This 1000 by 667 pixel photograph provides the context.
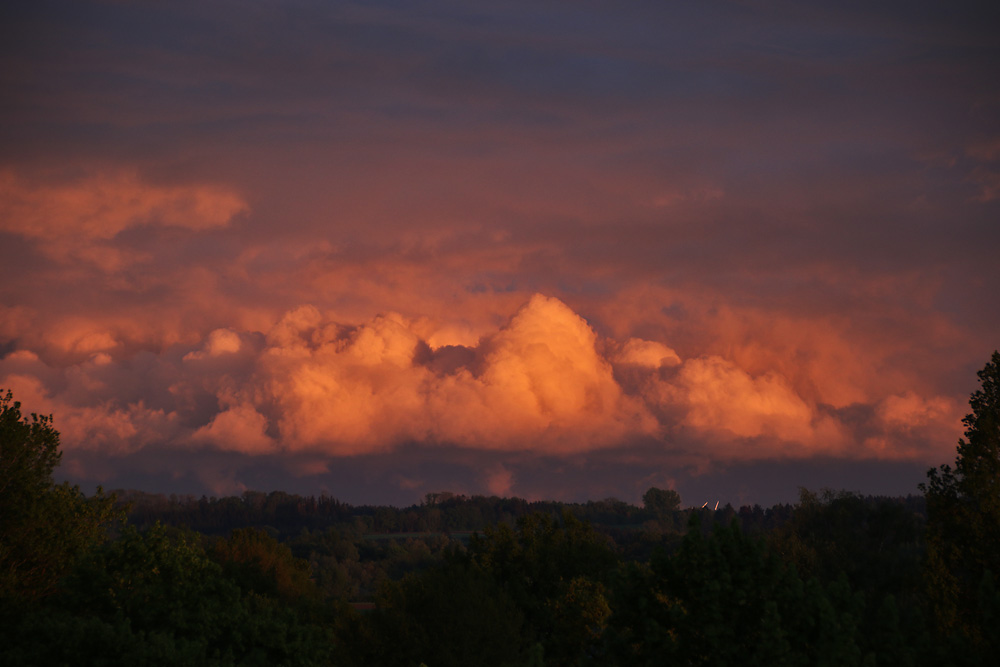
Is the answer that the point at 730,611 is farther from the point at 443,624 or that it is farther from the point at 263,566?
the point at 263,566

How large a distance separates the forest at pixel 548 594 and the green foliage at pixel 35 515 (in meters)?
0.08

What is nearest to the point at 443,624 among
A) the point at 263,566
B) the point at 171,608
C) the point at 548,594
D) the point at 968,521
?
the point at 548,594

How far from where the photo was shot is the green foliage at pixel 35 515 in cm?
5650

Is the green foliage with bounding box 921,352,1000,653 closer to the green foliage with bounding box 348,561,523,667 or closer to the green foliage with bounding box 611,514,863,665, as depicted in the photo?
the green foliage with bounding box 611,514,863,665

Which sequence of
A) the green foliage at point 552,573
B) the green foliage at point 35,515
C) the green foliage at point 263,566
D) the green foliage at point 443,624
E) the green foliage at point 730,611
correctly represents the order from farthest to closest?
the green foliage at point 263,566 < the green foliage at point 552,573 < the green foliage at point 443,624 < the green foliage at point 35,515 < the green foliage at point 730,611

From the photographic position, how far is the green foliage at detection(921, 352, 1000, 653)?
47312 millimetres

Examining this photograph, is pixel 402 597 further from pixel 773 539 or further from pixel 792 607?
pixel 792 607

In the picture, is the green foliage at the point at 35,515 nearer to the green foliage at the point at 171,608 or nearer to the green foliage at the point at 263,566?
the green foliage at the point at 171,608

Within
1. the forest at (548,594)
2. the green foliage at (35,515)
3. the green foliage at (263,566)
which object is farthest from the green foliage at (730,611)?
the green foliage at (263,566)

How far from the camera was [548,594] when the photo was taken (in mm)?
87938

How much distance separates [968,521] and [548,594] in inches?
1764

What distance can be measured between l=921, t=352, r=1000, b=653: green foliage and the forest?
8 centimetres

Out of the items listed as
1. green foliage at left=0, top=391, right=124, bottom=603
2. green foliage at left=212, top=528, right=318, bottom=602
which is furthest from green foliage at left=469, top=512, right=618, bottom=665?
green foliage at left=0, top=391, right=124, bottom=603

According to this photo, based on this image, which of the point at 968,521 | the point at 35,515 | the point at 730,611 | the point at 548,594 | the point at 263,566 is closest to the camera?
the point at 730,611
